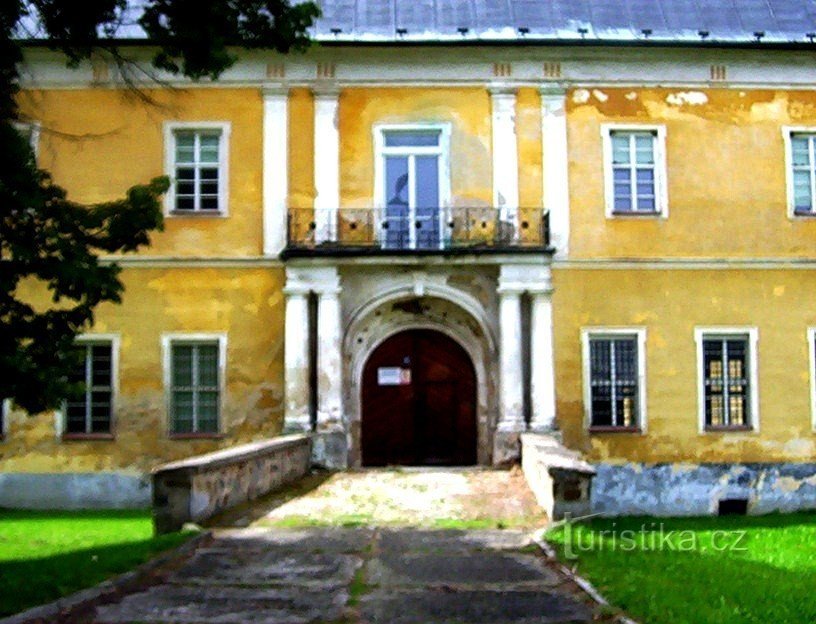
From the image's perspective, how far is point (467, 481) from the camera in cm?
1497

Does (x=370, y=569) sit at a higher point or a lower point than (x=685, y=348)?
lower

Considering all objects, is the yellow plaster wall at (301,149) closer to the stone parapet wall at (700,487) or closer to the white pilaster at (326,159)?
the white pilaster at (326,159)

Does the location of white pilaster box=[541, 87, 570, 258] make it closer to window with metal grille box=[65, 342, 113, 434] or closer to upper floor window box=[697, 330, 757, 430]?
upper floor window box=[697, 330, 757, 430]

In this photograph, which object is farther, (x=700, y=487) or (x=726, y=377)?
(x=726, y=377)

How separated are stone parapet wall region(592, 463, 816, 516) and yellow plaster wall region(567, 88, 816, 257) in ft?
12.4

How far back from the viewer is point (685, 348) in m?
18.0

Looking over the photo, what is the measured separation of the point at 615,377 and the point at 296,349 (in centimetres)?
563

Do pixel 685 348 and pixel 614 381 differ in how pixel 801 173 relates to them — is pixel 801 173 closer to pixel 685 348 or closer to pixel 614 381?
pixel 685 348

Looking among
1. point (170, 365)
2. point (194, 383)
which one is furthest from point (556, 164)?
point (170, 365)

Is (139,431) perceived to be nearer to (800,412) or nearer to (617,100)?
(617,100)

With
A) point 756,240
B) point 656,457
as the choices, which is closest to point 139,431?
point 656,457

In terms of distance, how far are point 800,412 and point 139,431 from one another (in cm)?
1161

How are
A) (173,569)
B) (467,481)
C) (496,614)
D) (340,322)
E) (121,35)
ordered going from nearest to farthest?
(496,614)
(173,569)
(467,481)
(340,322)
(121,35)

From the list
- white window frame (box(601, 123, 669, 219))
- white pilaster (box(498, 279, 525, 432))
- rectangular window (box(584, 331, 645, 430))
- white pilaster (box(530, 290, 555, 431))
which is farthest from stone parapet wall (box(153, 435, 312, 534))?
white window frame (box(601, 123, 669, 219))
